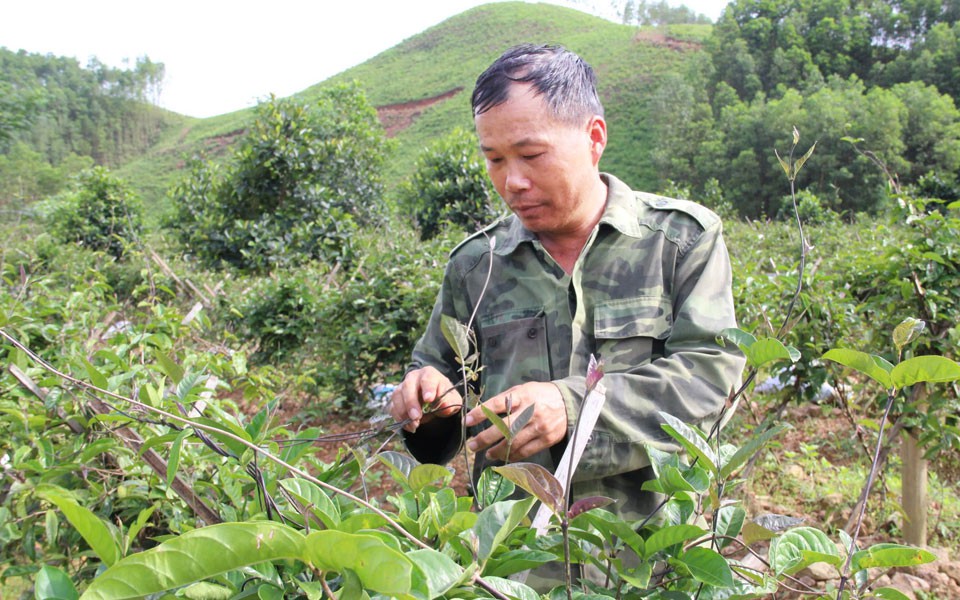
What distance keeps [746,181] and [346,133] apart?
75.0 ft

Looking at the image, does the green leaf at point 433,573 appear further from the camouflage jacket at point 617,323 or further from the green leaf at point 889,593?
the camouflage jacket at point 617,323

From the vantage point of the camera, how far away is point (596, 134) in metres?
1.70

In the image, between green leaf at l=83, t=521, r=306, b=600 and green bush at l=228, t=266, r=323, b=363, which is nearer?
green leaf at l=83, t=521, r=306, b=600

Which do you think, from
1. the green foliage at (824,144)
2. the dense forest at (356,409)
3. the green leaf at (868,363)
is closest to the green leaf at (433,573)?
the dense forest at (356,409)

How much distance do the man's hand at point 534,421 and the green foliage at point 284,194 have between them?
698cm

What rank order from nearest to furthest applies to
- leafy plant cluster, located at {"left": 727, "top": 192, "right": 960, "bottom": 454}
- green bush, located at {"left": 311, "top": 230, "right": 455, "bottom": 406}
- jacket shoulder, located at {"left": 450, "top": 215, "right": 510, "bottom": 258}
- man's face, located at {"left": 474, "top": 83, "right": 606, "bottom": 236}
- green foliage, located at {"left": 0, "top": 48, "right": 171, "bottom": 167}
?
man's face, located at {"left": 474, "top": 83, "right": 606, "bottom": 236}, jacket shoulder, located at {"left": 450, "top": 215, "right": 510, "bottom": 258}, leafy plant cluster, located at {"left": 727, "top": 192, "right": 960, "bottom": 454}, green bush, located at {"left": 311, "top": 230, "right": 455, "bottom": 406}, green foliage, located at {"left": 0, "top": 48, "right": 171, "bottom": 167}

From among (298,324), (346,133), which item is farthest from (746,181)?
(298,324)

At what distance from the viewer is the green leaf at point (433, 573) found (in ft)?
1.72

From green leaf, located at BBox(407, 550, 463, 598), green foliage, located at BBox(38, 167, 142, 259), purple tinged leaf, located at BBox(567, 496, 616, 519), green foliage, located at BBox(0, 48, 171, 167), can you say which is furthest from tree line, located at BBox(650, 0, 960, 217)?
green foliage, located at BBox(0, 48, 171, 167)

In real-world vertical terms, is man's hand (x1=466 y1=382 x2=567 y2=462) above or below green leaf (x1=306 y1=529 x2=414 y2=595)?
below

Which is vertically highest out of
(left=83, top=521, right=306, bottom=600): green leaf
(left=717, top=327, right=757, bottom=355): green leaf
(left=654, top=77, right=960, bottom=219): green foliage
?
(left=83, top=521, right=306, bottom=600): green leaf

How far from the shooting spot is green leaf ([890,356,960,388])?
0.66 metres

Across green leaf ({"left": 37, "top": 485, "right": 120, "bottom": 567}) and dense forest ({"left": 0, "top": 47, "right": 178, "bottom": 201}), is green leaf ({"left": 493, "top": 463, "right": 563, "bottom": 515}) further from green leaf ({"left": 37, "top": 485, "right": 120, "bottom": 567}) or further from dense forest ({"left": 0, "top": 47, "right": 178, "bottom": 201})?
dense forest ({"left": 0, "top": 47, "right": 178, "bottom": 201})

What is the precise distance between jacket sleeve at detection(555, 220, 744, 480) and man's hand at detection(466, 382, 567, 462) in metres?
0.03
